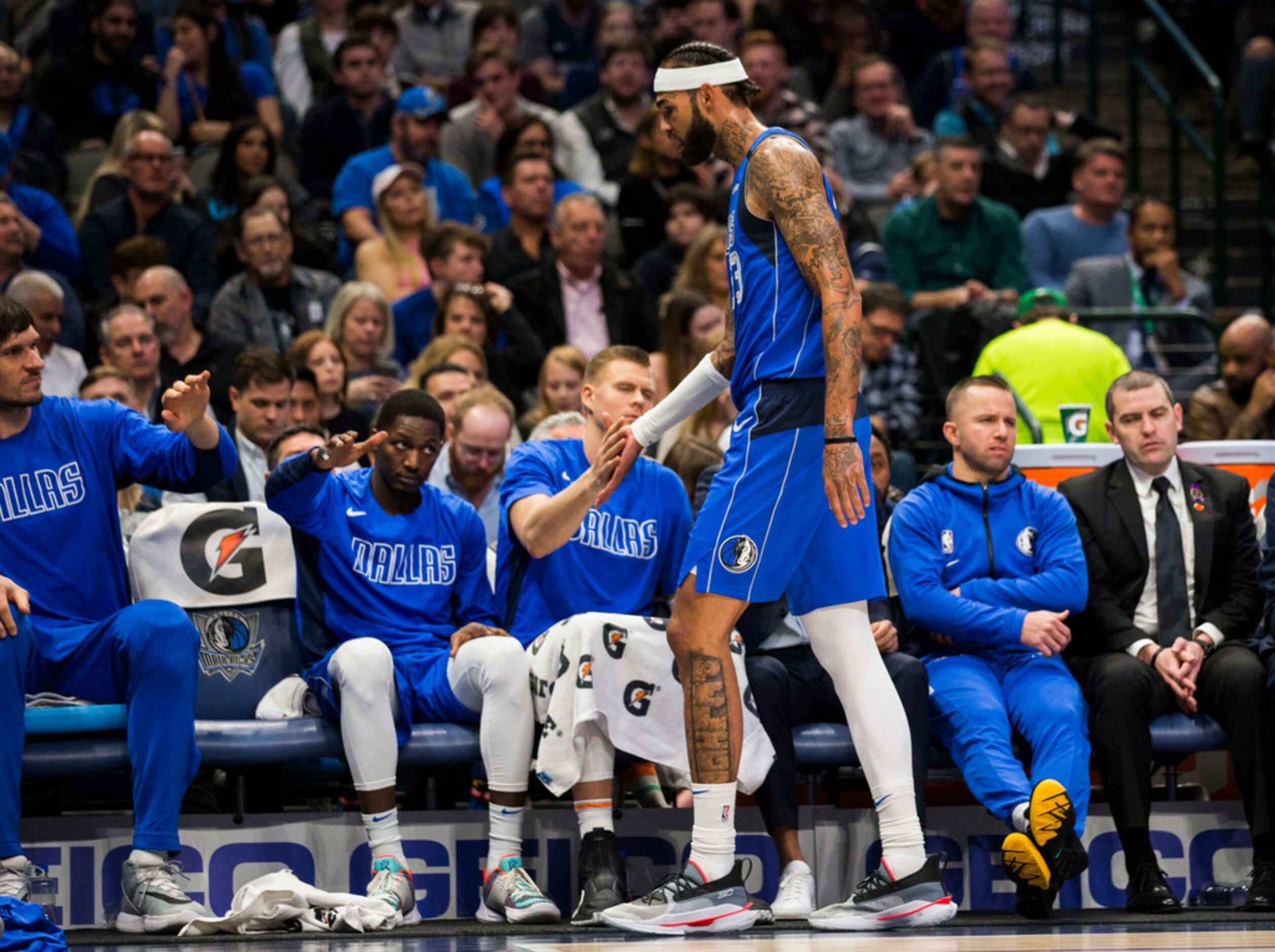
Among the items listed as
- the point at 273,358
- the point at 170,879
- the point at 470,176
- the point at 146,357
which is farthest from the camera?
the point at 470,176

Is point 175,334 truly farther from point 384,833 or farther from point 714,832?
point 714,832

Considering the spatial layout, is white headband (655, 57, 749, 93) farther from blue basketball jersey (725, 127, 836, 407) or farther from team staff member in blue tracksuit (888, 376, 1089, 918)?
team staff member in blue tracksuit (888, 376, 1089, 918)

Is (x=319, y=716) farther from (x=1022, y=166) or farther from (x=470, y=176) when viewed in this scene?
(x=1022, y=166)

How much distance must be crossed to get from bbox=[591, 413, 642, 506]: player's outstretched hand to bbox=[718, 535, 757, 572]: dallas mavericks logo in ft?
1.56

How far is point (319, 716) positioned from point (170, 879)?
2.25ft

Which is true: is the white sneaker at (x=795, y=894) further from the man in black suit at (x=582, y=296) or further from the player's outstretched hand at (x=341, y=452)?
the man in black suit at (x=582, y=296)

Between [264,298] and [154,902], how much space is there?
4246mm

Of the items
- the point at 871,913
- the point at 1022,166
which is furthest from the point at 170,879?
the point at 1022,166

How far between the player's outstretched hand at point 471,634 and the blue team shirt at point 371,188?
15.8 feet

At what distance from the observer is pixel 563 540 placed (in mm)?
5336

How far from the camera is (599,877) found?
5047mm

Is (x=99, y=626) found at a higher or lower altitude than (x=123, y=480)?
lower

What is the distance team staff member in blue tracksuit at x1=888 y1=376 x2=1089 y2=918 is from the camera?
17.4 ft

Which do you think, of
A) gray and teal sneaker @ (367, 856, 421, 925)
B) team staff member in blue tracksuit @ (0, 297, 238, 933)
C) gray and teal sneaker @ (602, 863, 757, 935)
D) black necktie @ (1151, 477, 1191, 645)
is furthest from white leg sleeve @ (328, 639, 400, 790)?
black necktie @ (1151, 477, 1191, 645)
